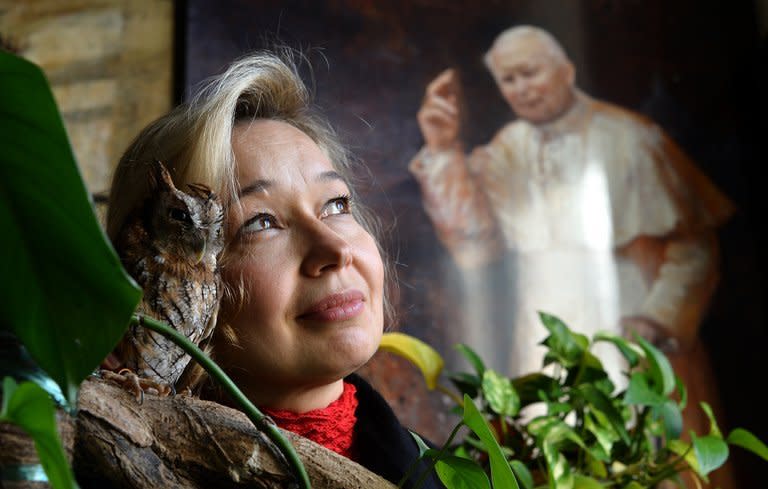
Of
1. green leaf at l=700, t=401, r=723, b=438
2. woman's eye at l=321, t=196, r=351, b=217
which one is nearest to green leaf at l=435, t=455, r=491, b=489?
woman's eye at l=321, t=196, r=351, b=217

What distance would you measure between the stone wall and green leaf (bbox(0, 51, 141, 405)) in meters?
1.24

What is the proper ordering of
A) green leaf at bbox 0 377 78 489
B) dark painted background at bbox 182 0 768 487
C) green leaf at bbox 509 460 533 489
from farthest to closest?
dark painted background at bbox 182 0 768 487, green leaf at bbox 509 460 533 489, green leaf at bbox 0 377 78 489

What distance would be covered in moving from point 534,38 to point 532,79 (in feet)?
0.32

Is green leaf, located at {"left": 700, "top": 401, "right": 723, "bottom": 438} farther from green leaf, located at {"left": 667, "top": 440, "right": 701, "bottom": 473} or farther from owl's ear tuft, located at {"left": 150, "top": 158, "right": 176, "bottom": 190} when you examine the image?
owl's ear tuft, located at {"left": 150, "top": 158, "right": 176, "bottom": 190}

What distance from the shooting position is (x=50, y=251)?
0.83 feet

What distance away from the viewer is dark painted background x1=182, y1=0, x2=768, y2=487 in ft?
4.72

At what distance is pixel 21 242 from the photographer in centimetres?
26

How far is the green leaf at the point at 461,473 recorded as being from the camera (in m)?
0.39

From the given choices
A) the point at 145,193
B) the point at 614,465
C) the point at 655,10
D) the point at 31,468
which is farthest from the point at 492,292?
the point at 31,468

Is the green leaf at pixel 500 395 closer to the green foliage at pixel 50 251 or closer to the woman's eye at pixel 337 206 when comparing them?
the woman's eye at pixel 337 206

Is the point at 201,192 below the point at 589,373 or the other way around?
the other way around

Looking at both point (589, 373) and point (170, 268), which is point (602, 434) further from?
point (170, 268)

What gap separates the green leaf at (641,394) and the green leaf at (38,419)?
71 centimetres

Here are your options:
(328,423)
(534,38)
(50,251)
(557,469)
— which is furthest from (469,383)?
(534,38)
